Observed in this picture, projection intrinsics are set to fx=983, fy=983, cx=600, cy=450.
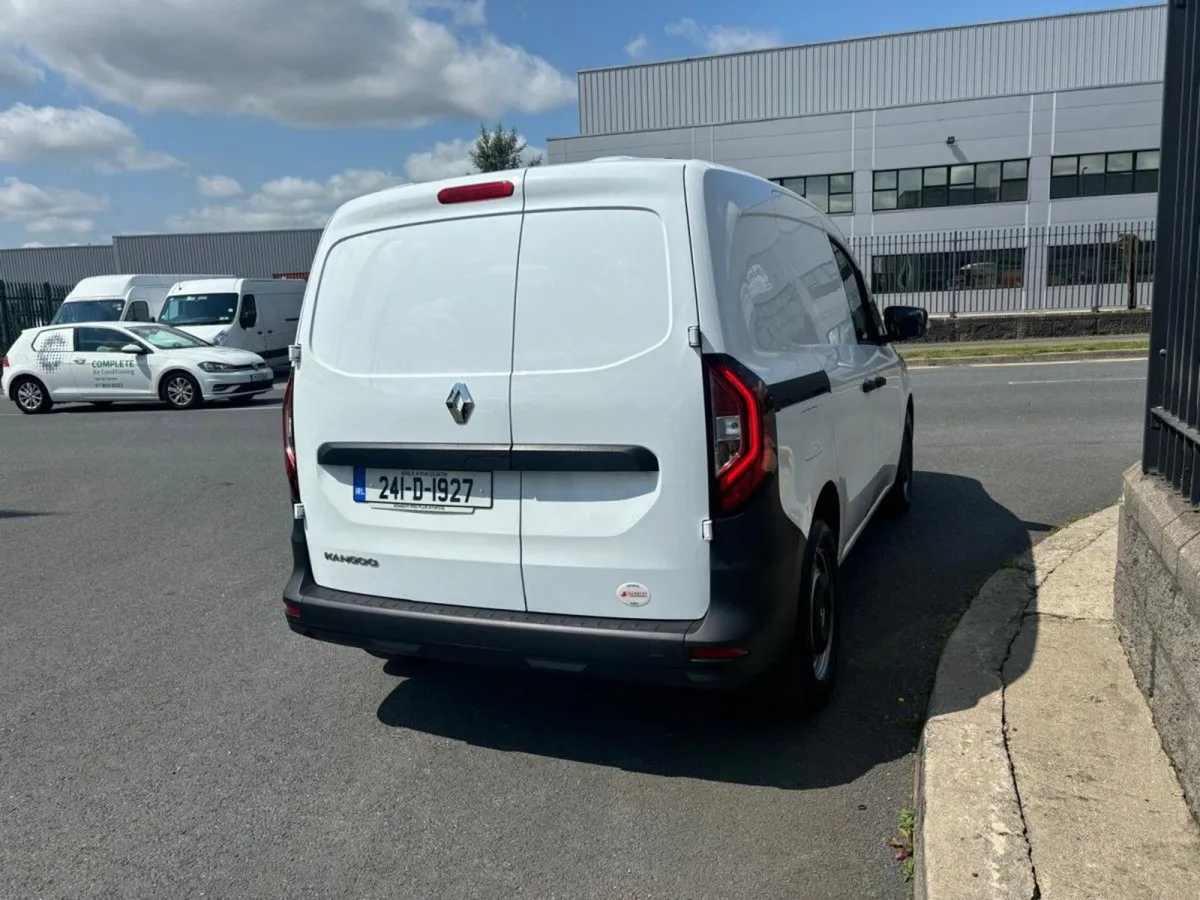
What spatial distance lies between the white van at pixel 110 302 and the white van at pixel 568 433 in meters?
22.4

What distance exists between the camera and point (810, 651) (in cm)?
368

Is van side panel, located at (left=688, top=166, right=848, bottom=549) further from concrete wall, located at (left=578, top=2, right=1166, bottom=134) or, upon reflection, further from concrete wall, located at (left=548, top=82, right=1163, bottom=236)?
concrete wall, located at (left=578, top=2, right=1166, bottom=134)

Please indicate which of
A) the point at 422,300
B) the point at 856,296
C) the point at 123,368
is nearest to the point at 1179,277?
the point at 856,296

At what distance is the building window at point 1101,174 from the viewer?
125 feet

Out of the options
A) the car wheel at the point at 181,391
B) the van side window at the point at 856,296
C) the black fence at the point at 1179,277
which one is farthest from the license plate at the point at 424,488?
the car wheel at the point at 181,391

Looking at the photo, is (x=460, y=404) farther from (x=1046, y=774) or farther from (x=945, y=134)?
(x=945, y=134)

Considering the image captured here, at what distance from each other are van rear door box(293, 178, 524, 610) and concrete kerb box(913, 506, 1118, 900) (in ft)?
4.89

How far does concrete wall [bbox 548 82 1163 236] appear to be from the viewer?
38.1 meters

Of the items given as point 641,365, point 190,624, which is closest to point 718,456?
point 641,365

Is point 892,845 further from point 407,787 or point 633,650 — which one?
point 407,787

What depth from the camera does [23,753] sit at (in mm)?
3791

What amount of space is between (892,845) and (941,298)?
105ft

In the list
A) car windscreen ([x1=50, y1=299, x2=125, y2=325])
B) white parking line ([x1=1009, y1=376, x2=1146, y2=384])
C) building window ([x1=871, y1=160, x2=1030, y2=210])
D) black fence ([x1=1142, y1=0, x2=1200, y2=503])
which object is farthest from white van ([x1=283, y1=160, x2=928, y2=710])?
building window ([x1=871, y1=160, x2=1030, y2=210])

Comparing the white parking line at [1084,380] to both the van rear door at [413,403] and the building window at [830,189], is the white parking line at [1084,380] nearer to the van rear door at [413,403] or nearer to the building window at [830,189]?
the van rear door at [413,403]
